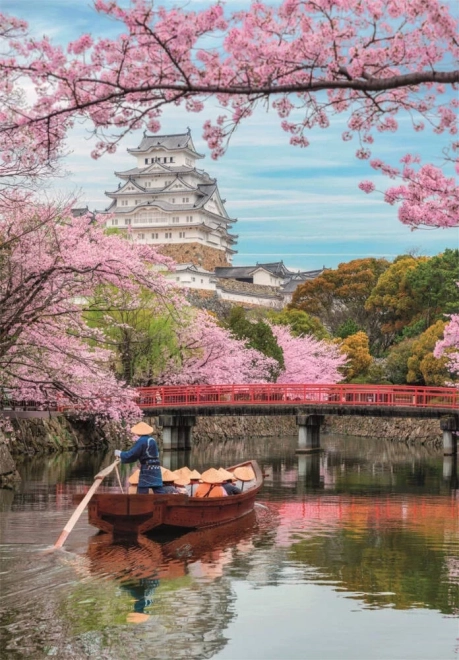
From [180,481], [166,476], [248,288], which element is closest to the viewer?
[166,476]

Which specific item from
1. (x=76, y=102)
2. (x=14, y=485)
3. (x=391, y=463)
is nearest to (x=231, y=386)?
(x=391, y=463)

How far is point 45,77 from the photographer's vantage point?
8.60m

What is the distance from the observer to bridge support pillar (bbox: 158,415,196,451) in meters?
41.5

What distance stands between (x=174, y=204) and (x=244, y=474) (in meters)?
74.8

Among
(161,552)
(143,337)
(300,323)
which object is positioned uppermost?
(300,323)

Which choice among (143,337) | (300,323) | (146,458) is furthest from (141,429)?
(300,323)

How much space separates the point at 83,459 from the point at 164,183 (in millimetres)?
63776

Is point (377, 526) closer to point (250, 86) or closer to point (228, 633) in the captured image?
point (228, 633)

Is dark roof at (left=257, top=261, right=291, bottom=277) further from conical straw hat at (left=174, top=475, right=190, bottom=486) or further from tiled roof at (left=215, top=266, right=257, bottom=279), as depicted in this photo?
conical straw hat at (left=174, top=475, right=190, bottom=486)

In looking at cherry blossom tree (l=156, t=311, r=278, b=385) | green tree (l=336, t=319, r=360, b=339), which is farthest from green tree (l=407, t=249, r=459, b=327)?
cherry blossom tree (l=156, t=311, r=278, b=385)

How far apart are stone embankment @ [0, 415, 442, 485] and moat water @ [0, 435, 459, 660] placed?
9332mm

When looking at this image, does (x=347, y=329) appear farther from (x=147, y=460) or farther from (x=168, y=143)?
(x=147, y=460)

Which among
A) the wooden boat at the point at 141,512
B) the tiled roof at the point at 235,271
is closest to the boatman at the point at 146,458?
the wooden boat at the point at 141,512

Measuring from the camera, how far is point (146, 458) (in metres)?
16.3
